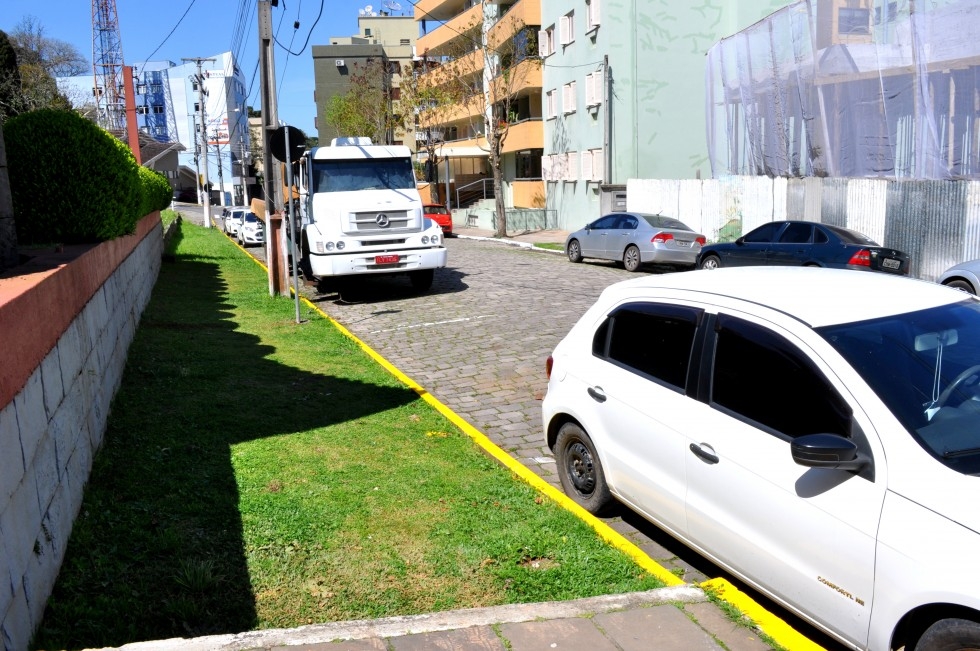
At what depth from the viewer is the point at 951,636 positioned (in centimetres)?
300

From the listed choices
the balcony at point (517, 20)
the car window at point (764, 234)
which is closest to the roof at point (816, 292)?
the car window at point (764, 234)

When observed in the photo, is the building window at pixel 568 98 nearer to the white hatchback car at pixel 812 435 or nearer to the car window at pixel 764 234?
the car window at pixel 764 234

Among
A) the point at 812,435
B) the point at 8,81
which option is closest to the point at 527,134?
the point at 8,81

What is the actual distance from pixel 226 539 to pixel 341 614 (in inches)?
43.7

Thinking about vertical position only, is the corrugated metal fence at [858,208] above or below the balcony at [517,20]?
below

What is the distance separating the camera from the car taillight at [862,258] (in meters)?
14.6

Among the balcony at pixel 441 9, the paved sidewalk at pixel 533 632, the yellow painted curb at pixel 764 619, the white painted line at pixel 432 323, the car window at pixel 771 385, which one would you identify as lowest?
the white painted line at pixel 432 323

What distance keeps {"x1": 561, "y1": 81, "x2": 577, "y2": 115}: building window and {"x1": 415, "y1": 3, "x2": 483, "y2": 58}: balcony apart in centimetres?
623

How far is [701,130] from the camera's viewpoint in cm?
3167

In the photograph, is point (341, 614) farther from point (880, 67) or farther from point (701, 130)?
point (701, 130)

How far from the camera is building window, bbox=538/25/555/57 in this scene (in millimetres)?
38487

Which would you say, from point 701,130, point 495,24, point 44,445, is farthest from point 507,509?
point 495,24

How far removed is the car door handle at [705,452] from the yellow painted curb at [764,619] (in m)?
0.59

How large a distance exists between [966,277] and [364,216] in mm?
9833
